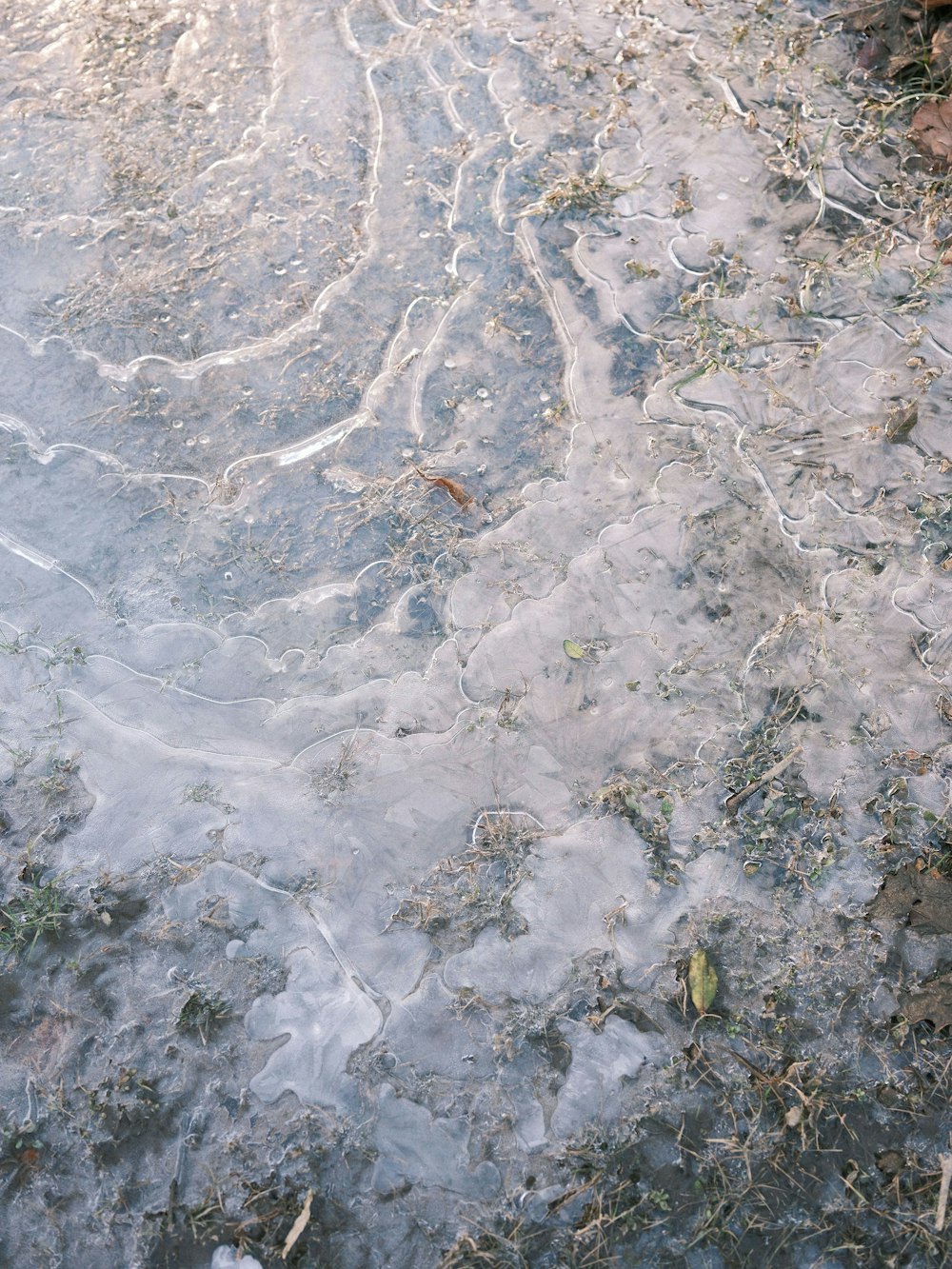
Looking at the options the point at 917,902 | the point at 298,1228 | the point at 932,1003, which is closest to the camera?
the point at 298,1228

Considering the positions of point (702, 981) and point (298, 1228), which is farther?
point (702, 981)

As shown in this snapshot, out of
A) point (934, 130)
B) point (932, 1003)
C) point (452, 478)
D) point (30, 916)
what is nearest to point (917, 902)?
point (932, 1003)

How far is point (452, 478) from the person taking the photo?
9.98 feet

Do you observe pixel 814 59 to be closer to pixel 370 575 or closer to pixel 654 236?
pixel 654 236

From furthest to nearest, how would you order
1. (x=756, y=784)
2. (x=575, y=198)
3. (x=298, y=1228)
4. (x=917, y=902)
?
1. (x=575, y=198)
2. (x=756, y=784)
3. (x=917, y=902)
4. (x=298, y=1228)

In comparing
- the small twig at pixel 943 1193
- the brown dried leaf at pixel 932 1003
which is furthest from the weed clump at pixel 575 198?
the small twig at pixel 943 1193

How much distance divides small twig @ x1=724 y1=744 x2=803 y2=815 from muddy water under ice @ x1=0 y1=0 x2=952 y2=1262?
0.17 feet

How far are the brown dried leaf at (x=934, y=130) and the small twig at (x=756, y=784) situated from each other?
8.17ft

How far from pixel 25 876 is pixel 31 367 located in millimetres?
1766

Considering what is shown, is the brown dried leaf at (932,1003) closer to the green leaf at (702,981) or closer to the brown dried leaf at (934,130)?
the green leaf at (702,981)

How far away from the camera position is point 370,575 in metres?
2.93

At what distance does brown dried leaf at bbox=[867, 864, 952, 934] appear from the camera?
2.44m

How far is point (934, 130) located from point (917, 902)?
293cm

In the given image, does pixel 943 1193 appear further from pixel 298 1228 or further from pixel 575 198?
pixel 575 198
